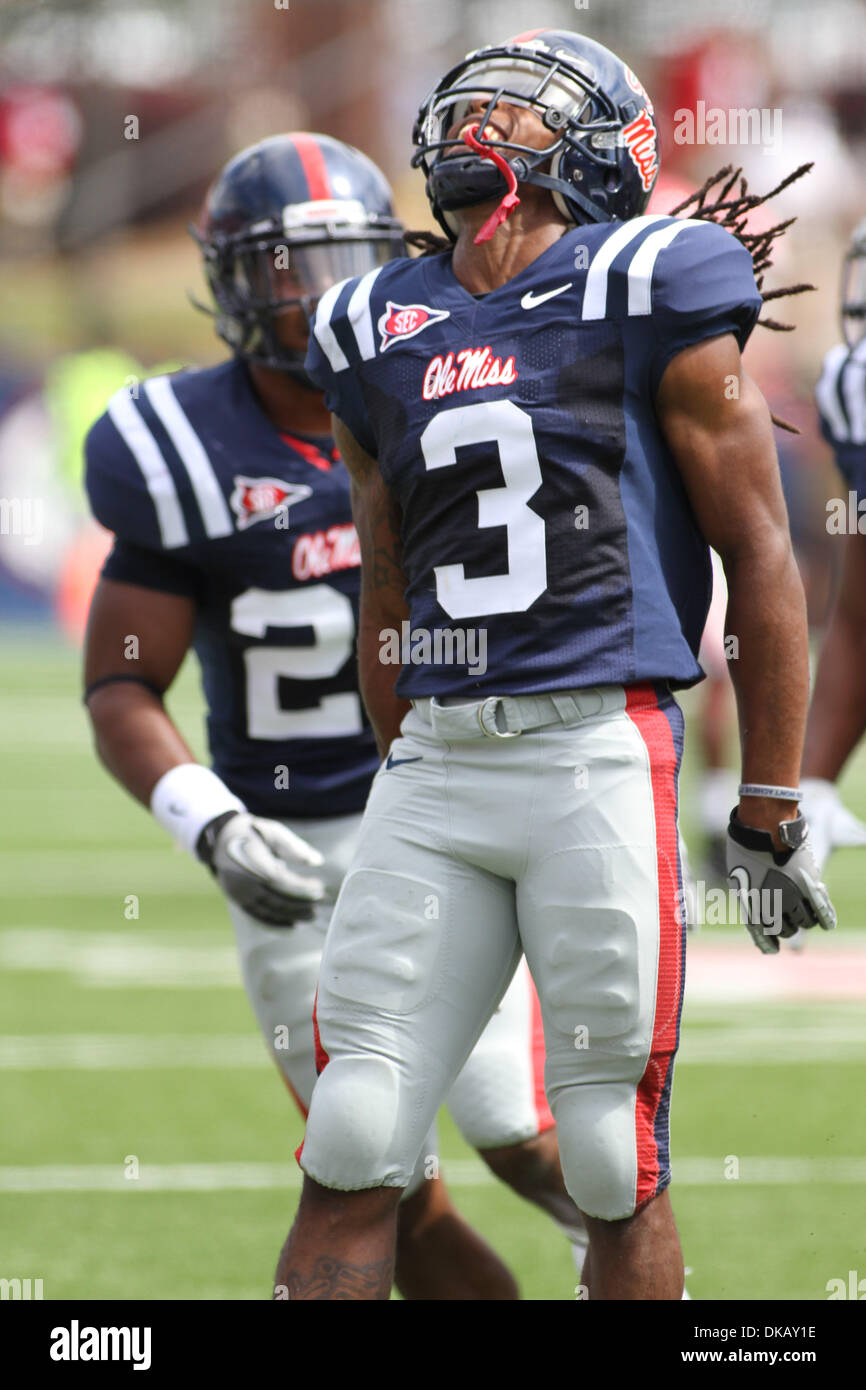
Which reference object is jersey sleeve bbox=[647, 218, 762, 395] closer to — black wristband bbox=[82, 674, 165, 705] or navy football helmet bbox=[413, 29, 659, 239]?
navy football helmet bbox=[413, 29, 659, 239]

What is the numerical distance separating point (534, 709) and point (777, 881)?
1.32ft

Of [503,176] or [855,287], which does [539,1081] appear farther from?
[855,287]

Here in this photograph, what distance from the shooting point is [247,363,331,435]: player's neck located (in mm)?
3486

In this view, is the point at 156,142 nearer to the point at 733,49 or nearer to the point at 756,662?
the point at 733,49

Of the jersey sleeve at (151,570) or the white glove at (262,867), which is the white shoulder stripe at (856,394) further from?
the white glove at (262,867)

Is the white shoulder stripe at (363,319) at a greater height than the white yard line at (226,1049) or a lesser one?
greater

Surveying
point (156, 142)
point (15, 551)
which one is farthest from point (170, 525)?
point (156, 142)

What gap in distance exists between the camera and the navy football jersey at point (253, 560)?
334 cm

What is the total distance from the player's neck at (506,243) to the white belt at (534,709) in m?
0.55
